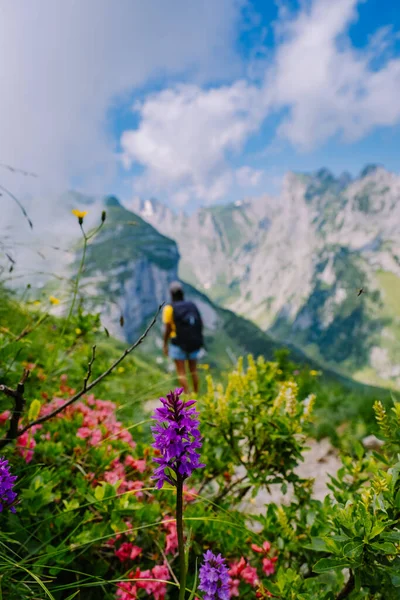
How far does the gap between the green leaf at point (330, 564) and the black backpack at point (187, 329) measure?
7270 millimetres

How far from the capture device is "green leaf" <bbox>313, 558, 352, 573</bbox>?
1177 millimetres

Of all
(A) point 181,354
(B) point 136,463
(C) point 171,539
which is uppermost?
(A) point 181,354

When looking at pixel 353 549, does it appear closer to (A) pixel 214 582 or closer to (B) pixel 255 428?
(A) pixel 214 582

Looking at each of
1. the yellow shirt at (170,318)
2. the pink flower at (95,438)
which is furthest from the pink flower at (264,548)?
the yellow shirt at (170,318)

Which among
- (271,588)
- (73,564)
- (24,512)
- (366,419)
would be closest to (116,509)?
(73,564)

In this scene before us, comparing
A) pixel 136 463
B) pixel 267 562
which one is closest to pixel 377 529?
pixel 267 562

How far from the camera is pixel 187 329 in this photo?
848 cm

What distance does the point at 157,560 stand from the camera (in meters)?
1.90

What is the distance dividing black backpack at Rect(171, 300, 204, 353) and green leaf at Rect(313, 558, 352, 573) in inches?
286

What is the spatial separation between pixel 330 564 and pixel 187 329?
7.31 m

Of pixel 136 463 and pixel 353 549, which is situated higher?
pixel 136 463

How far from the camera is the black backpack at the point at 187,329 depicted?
846cm

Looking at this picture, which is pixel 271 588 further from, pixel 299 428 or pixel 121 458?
pixel 121 458

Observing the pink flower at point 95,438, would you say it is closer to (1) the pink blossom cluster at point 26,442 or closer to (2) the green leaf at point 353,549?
(1) the pink blossom cluster at point 26,442
